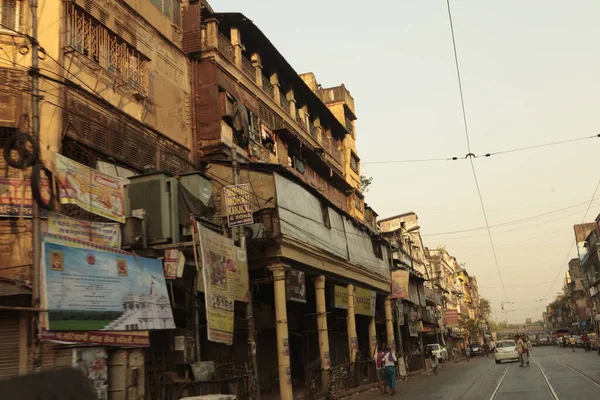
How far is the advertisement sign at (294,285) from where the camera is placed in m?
17.4

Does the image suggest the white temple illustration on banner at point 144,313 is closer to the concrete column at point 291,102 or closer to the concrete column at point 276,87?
the concrete column at point 276,87

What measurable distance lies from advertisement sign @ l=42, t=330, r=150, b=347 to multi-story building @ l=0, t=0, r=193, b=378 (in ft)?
2.24

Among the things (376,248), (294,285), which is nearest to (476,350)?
(376,248)

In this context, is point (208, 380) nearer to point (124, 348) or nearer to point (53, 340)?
point (124, 348)

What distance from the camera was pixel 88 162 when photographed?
12.3 meters

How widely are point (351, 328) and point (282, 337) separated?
7.38 metres

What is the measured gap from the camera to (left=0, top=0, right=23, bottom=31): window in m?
11.0

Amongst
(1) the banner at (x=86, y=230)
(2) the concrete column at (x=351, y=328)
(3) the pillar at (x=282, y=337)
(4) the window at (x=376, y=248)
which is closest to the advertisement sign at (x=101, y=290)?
(1) the banner at (x=86, y=230)

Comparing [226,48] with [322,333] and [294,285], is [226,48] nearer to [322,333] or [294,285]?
[294,285]

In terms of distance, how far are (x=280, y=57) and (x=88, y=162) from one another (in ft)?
39.4

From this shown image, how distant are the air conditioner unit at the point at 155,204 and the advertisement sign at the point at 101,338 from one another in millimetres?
2584

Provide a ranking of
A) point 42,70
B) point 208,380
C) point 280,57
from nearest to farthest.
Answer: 1. point 42,70
2. point 208,380
3. point 280,57

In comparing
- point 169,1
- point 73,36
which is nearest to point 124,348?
point 73,36

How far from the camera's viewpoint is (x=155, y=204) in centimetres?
1309
